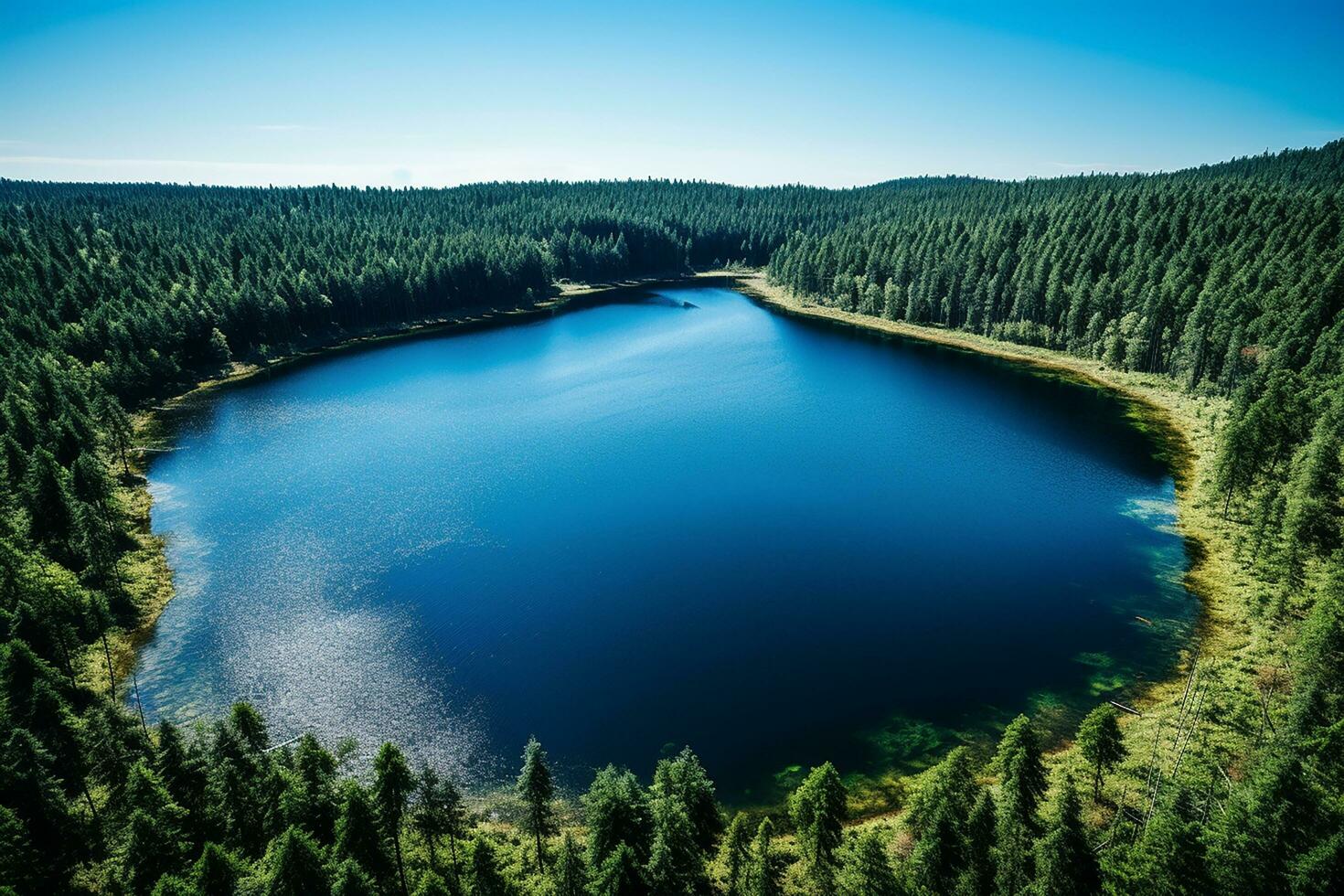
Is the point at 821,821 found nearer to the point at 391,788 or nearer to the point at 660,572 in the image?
the point at 391,788

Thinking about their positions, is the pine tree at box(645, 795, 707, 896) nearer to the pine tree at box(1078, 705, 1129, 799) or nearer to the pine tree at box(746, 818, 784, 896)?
the pine tree at box(746, 818, 784, 896)

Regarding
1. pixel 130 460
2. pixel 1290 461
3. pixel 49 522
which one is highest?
pixel 1290 461

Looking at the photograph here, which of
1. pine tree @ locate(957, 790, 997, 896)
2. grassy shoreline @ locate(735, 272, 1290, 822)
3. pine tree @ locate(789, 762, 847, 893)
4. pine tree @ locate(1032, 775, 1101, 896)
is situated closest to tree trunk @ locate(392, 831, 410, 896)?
pine tree @ locate(789, 762, 847, 893)

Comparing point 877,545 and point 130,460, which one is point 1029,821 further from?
point 130,460

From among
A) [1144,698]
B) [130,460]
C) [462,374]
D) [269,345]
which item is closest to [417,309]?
[269,345]

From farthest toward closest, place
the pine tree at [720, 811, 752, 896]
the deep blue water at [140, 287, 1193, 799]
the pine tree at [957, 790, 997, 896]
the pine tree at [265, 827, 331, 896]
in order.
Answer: the deep blue water at [140, 287, 1193, 799], the pine tree at [720, 811, 752, 896], the pine tree at [957, 790, 997, 896], the pine tree at [265, 827, 331, 896]
